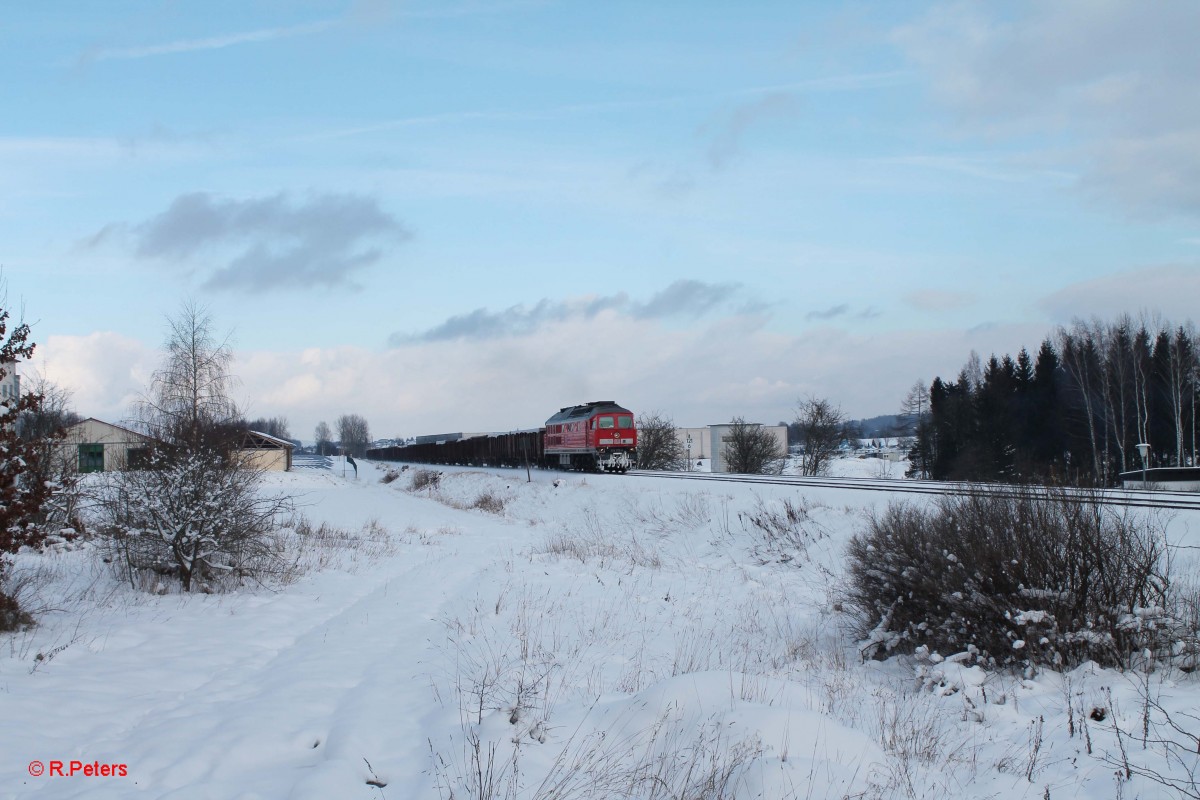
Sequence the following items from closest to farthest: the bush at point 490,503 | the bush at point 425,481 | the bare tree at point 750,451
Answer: the bush at point 490,503, the bare tree at point 750,451, the bush at point 425,481

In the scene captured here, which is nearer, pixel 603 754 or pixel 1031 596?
pixel 603 754

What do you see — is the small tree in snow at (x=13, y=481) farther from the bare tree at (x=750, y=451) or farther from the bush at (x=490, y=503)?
the bare tree at (x=750, y=451)

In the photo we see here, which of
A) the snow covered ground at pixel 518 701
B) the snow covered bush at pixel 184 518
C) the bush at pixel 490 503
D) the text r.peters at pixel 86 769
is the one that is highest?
the snow covered bush at pixel 184 518

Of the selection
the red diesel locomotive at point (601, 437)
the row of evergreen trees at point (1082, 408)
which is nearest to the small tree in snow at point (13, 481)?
the red diesel locomotive at point (601, 437)

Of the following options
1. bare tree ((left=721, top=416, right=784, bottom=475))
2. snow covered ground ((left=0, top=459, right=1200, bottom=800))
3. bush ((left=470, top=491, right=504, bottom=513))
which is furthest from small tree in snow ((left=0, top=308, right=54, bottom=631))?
bare tree ((left=721, top=416, right=784, bottom=475))

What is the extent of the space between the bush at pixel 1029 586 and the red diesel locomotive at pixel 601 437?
99.4 ft

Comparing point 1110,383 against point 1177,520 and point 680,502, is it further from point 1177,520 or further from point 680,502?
point 1177,520

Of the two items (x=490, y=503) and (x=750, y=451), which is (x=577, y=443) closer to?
(x=490, y=503)

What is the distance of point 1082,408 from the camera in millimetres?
48625

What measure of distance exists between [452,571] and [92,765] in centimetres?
1028

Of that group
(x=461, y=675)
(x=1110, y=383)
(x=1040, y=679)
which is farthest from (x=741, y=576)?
(x=1110, y=383)

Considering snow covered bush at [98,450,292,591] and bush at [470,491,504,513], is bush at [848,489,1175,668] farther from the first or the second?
bush at [470,491,504,513]

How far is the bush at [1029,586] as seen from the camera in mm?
7457

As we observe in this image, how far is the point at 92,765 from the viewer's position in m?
4.87
